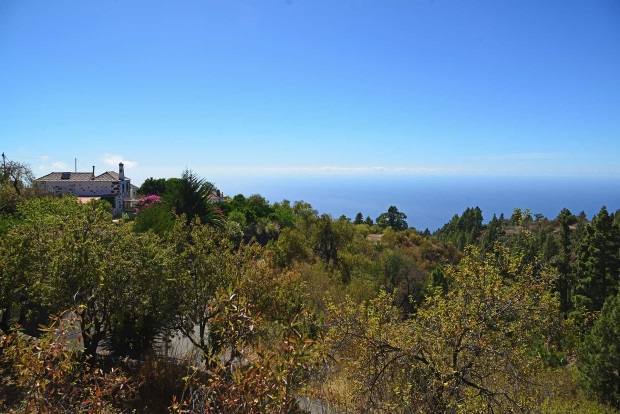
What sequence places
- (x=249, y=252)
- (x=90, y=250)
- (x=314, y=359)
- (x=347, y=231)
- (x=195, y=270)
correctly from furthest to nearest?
1. (x=347, y=231)
2. (x=249, y=252)
3. (x=195, y=270)
4. (x=90, y=250)
5. (x=314, y=359)

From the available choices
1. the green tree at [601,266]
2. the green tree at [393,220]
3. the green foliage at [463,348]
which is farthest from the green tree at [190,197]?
the green tree at [393,220]

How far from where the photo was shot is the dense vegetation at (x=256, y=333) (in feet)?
14.3

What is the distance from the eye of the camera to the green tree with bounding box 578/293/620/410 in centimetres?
1484

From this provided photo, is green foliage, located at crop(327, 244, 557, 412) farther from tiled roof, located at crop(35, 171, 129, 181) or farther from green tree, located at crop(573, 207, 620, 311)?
tiled roof, located at crop(35, 171, 129, 181)

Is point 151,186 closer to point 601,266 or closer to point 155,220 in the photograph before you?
point 155,220

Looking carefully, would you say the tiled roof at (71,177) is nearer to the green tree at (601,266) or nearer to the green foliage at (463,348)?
the green foliage at (463,348)

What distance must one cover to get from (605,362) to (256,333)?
53.6ft

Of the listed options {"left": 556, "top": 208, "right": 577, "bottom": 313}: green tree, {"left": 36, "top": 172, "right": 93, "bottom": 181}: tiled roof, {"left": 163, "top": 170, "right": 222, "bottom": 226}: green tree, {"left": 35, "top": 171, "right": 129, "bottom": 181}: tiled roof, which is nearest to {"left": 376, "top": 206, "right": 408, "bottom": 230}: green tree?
{"left": 556, "top": 208, "right": 577, "bottom": 313}: green tree

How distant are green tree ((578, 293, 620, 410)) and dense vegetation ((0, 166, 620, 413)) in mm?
57

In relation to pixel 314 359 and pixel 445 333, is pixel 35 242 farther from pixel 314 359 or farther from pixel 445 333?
pixel 445 333

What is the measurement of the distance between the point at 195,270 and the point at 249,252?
67.9 inches

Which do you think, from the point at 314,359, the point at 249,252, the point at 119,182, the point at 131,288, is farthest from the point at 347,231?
the point at 119,182

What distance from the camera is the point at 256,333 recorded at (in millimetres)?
6078

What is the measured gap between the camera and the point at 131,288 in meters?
9.91
